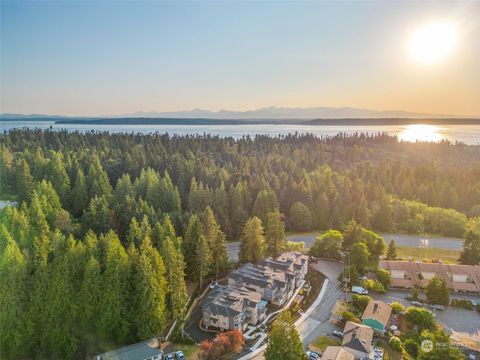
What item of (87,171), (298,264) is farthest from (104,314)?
(87,171)

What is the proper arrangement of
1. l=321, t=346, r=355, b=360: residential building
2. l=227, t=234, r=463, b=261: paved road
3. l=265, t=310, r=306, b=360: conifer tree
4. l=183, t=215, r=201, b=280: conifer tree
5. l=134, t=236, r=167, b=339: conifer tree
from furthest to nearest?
l=227, t=234, r=463, b=261: paved road → l=183, t=215, r=201, b=280: conifer tree → l=134, t=236, r=167, b=339: conifer tree → l=321, t=346, r=355, b=360: residential building → l=265, t=310, r=306, b=360: conifer tree

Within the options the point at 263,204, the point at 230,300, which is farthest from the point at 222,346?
the point at 263,204

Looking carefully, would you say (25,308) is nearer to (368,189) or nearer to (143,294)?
(143,294)

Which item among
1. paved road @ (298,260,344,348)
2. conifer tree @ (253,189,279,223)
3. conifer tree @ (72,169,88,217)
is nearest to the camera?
paved road @ (298,260,344,348)

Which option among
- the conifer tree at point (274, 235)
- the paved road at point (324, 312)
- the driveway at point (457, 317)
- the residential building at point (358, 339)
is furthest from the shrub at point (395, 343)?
the conifer tree at point (274, 235)

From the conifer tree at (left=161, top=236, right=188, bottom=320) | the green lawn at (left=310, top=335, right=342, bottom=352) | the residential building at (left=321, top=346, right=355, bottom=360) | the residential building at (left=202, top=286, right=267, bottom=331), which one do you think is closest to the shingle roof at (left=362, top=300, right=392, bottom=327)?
the green lawn at (left=310, top=335, right=342, bottom=352)

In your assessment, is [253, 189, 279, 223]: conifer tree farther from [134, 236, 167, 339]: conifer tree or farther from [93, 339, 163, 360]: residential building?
[93, 339, 163, 360]: residential building

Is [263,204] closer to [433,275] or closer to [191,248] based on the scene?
[191,248]
